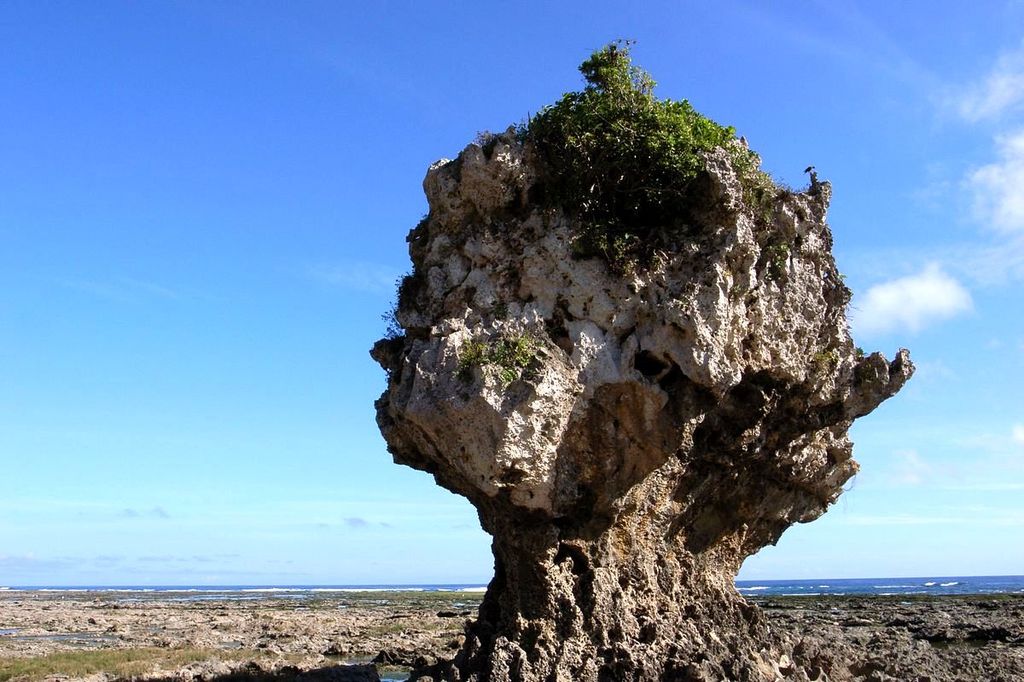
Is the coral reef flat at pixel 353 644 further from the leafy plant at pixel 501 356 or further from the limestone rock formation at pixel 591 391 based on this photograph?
the leafy plant at pixel 501 356

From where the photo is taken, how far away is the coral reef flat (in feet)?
59.2

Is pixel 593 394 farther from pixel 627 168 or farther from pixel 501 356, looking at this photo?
pixel 627 168

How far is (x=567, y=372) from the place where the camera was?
1259 centimetres

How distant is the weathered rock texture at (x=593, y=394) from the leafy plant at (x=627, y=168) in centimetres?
32

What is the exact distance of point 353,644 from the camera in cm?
2686

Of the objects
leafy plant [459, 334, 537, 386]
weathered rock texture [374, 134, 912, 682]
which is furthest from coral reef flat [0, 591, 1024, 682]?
leafy plant [459, 334, 537, 386]

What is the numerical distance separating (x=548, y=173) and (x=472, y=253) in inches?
71.2

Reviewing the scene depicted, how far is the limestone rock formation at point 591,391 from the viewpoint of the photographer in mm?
12359

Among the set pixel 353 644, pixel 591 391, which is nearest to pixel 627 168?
pixel 591 391

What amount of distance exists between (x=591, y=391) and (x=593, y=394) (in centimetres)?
6

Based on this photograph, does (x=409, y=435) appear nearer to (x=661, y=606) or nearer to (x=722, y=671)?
(x=661, y=606)

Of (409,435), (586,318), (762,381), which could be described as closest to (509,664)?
(409,435)

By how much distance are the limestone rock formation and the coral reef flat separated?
3.46 meters

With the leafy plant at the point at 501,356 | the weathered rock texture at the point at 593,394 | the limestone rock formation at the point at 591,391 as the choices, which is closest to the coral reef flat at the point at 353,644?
the limestone rock formation at the point at 591,391
